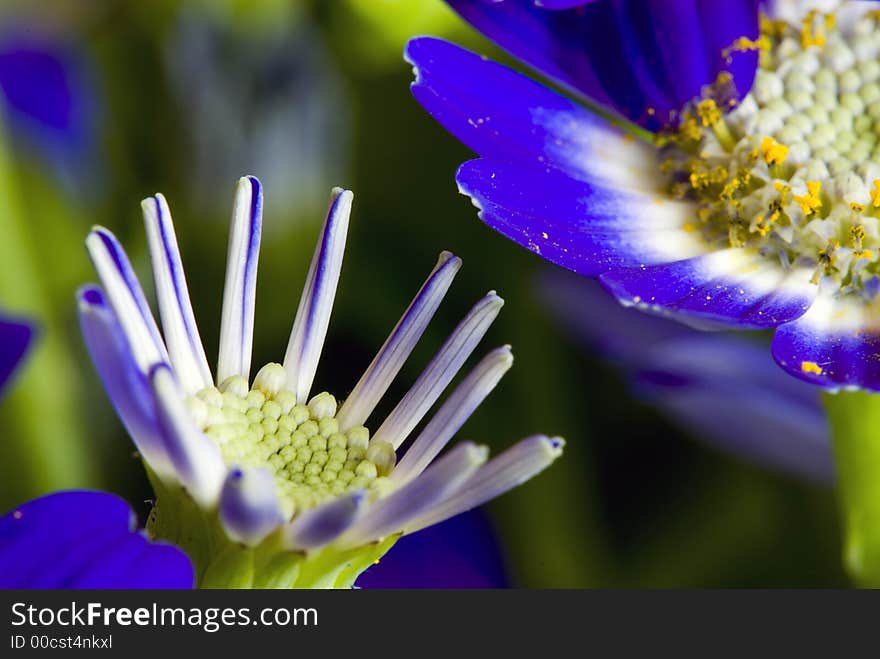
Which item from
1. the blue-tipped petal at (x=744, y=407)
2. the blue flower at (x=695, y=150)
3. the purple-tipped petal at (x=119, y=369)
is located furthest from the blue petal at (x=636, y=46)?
the purple-tipped petal at (x=119, y=369)

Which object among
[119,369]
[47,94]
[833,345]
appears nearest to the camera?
[119,369]

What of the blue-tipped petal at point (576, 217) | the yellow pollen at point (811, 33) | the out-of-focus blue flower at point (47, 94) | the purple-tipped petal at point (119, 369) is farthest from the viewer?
the out-of-focus blue flower at point (47, 94)

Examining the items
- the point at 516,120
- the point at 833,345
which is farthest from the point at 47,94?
the point at 833,345

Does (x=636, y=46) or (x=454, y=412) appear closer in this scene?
(x=454, y=412)

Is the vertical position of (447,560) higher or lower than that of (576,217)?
lower

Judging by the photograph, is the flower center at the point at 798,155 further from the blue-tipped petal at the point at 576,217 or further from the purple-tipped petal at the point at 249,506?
the purple-tipped petal at the point at 249,506

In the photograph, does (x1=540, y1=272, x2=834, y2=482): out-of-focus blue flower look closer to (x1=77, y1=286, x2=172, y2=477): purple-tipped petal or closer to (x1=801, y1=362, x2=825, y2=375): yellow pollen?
(x1=801, y1=362, x2=825, y2=375): yellow pollen

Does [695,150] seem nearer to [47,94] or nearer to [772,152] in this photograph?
[772,152]

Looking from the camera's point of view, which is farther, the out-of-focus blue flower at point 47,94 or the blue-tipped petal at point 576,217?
the out-of-focus blue flower at point 47,94
